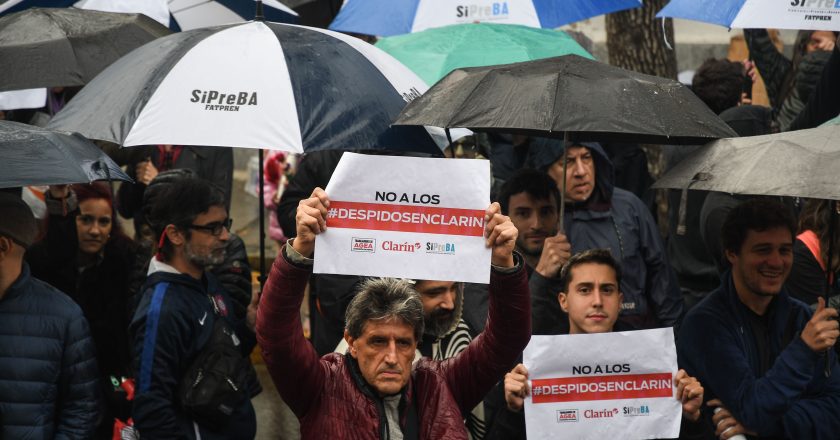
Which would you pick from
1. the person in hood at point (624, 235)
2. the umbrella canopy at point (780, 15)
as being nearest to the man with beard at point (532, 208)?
Answer: the person in hood at point (624, 235)

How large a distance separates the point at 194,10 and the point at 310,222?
4.36 metres

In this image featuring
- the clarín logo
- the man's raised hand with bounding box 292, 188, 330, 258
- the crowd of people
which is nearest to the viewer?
the man's raised hand with bounding box 292, 188, 330, 258

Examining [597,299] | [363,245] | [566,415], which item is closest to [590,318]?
[597,299]

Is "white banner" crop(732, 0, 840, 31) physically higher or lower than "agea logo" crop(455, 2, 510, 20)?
lower

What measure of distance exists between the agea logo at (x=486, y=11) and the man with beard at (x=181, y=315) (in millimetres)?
2277

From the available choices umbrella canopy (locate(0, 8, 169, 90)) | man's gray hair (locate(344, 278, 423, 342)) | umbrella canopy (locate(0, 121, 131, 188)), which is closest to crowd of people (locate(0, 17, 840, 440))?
man's gray hair (locate(344, 278, 423, 342))

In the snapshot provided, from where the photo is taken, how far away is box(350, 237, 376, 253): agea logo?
14.1 feet

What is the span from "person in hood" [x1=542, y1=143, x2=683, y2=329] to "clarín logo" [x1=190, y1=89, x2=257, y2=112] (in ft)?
6.11

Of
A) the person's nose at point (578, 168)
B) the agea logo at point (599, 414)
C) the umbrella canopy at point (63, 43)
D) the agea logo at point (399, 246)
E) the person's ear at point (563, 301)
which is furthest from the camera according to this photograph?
the person's nose at point (578, 168)

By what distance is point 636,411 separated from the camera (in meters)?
5.18

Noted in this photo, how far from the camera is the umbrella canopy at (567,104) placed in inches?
198

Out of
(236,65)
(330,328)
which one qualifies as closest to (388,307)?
(236,65)

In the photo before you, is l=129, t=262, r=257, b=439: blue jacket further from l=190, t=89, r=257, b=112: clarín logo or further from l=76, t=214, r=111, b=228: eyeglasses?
l=76, t=214, r=111, b=228: eyeglasses

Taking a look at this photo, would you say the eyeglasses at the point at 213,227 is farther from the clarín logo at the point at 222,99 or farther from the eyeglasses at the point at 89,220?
the eyeglasses at the point at 89,220
